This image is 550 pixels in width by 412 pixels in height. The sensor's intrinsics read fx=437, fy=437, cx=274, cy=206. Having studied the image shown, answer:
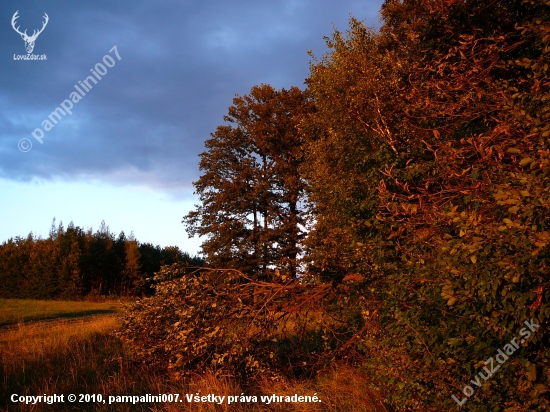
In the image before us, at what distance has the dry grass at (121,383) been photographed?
721 cm

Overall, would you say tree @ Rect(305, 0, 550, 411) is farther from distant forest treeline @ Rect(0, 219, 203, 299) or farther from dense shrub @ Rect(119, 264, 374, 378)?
distant forest treeline @ Rect(0, 219, 203, 299)

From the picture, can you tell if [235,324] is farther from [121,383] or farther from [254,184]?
[254,184]

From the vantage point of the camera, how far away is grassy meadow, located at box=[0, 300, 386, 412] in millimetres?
7227

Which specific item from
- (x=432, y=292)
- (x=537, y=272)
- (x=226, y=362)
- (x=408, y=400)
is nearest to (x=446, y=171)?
(x=432, y=292)

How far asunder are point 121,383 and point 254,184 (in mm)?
24355

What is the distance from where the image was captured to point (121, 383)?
8641 mm

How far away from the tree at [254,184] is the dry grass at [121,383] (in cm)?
1824

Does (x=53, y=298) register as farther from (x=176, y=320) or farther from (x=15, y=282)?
(x=176, y=320)

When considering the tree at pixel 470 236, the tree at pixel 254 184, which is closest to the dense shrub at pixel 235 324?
the tree at pixel 470 236

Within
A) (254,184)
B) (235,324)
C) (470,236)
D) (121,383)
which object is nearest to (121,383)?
(121,383)

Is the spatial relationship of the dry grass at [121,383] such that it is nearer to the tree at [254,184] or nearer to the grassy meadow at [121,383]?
the grassy meadow at [121,383]

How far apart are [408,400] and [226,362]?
4.42 m

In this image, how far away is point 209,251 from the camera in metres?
30.6

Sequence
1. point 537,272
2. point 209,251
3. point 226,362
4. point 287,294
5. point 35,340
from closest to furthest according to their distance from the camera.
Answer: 1. point 537,272
2. point 226,362
3. point 287,294
4. point 35,340
5. point 209,251
